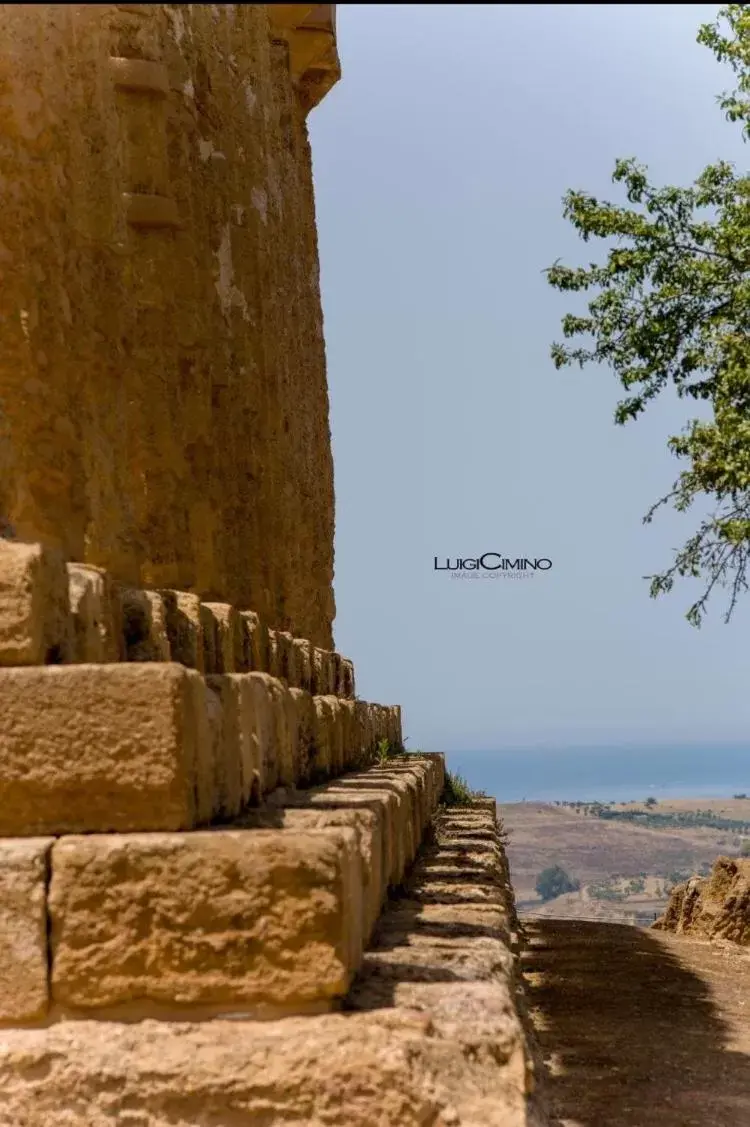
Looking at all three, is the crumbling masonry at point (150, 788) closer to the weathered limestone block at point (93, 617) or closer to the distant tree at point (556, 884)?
the weathered limestone block at point (93, 617)

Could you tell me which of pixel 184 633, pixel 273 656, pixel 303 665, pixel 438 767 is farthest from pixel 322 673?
pixel 184 633

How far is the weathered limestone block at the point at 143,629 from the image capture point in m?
3.77

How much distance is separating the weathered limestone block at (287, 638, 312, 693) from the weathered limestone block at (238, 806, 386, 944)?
2.94m

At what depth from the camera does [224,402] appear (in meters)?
7.15

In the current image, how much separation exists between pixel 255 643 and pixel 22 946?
2572 mm

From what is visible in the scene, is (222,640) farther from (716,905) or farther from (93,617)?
(716,905)

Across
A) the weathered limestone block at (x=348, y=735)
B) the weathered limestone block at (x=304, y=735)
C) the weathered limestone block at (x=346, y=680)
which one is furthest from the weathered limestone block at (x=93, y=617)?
the weathered limestone block at (x=346, y=680)

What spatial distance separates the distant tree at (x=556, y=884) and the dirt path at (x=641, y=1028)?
92.8 feet

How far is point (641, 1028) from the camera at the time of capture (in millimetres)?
7484

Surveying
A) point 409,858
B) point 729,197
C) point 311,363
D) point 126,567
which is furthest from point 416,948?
point 729,197

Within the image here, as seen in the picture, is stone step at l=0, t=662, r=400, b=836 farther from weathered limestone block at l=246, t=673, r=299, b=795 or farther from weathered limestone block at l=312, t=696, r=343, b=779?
weathered limestone block at l=312, t=696, r=343, b=779

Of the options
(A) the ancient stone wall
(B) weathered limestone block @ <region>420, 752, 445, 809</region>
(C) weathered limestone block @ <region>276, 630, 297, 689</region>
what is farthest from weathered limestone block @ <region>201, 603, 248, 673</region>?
(B) weathered limestone block @ <region>420, 752, 445, 809</region>

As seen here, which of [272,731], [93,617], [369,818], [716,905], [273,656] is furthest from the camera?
[716,905]

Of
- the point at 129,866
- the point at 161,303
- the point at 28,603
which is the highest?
the point at 161,303
